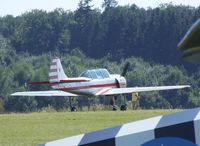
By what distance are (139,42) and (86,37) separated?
503 inches

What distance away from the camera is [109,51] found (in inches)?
4850

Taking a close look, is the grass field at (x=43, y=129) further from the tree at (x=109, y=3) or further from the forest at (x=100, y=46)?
the tree at (x=109, y=3)

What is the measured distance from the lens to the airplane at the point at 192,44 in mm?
2791

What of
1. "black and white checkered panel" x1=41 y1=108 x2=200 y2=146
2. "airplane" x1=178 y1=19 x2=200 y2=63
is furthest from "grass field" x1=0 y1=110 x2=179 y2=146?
"airplane" x1=178 y1=19 x2=200 y2=63

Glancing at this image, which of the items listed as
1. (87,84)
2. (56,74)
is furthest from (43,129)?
(87,84)

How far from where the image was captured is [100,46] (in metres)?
126

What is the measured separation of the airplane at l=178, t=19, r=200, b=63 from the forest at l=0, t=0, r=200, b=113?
66.6 m

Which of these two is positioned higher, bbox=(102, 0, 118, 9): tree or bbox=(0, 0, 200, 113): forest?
bbox=(102, 0, 118, 9): tree

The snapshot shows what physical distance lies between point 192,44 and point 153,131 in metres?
0.67

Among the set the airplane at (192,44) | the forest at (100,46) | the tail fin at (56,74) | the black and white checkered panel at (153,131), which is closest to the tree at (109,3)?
the forest at (100,46)

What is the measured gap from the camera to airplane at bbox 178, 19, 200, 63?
279cm

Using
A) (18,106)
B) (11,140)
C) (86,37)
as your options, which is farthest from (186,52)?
(86,37)

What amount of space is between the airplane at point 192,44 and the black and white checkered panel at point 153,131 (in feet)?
1.62

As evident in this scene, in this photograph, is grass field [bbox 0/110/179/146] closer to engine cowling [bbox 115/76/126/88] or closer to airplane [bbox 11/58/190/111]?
airplane [bbox 11/58/190/111]
